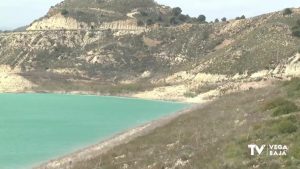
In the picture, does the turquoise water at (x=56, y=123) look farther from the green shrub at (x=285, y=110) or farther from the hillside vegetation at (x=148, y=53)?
the green shrub at (x=285, y=110)

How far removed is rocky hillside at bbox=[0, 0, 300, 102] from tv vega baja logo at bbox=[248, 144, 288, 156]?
5845 cm

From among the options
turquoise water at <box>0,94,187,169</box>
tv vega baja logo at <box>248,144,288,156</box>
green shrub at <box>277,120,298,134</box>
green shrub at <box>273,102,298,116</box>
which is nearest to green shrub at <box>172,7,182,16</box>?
turquoise water at <box>0,94,187,169</box>

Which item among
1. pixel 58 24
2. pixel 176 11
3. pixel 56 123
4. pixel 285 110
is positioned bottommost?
pixel 56 123

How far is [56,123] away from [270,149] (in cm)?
4562

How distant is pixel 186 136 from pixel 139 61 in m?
101

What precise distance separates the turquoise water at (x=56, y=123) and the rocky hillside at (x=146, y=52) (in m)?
16.9

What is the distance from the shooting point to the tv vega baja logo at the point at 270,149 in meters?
20.4

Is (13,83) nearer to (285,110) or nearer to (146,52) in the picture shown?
(146,52)

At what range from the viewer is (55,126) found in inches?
2397

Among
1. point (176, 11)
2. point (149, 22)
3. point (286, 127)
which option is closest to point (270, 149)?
point (286, 127)

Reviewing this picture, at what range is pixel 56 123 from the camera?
6425 centimetres

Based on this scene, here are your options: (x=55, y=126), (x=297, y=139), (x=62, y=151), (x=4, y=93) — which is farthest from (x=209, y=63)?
(x=297, y=139)

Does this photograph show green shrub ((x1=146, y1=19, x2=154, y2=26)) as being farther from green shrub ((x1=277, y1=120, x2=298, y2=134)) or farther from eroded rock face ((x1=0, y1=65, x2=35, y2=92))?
green shrub ((x1=277, y1=120, x2=298, y2=134))

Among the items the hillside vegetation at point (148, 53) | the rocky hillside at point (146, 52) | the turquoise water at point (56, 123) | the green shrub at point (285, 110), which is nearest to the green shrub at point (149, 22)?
the hillside vegetation at point (148, 53)
